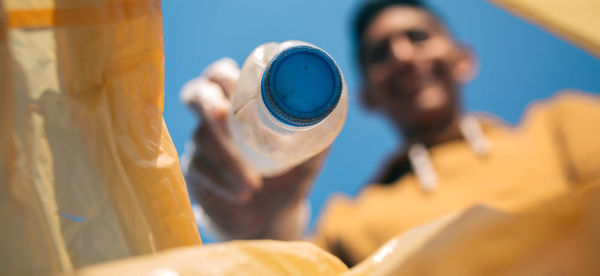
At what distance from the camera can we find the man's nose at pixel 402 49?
1.29 meters

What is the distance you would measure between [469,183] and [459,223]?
97cm

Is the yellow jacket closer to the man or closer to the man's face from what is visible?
the man

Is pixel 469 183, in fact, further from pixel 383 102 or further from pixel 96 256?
pixel 96 256

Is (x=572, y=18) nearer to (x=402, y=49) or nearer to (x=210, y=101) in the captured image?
(x=210, y=101)

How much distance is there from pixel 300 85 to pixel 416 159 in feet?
3.38

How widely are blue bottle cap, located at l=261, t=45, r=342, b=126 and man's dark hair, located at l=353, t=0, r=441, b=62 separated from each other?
121 centimetres

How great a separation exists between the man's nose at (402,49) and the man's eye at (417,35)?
0.07 feet

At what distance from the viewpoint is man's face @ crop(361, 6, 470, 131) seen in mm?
1311

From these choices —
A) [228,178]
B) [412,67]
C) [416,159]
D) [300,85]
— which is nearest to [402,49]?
[412,67]

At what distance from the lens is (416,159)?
1.27 meters

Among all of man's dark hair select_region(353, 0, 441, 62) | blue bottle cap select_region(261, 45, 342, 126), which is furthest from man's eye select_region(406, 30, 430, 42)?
blue bottle cap select_region(261, 45, 342, 126)

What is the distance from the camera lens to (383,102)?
1.45 m

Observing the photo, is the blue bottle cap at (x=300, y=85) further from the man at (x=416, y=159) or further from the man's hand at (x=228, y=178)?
the man at (x=416, y=159)

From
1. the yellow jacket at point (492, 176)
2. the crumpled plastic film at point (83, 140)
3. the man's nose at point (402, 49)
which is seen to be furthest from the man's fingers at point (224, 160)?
the man's nose at point (402, 49)
